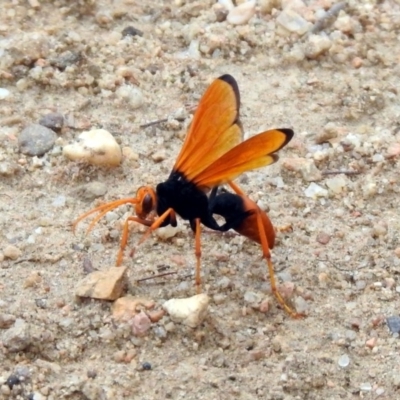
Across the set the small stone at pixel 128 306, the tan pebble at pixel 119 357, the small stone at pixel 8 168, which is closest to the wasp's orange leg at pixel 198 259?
the small stone at pixel 128 306

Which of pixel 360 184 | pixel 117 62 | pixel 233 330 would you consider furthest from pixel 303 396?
pixel 117 62

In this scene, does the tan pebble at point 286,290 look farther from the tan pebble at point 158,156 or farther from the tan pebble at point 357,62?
the tan pebble at point 357,62

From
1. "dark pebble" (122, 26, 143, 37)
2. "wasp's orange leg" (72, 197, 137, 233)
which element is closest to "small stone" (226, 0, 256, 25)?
"dark pebble" (122, 26, 143, 37)

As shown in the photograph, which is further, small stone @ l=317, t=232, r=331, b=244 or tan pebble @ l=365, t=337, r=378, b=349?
small stone @ l=317, t=232, r=331, b=244

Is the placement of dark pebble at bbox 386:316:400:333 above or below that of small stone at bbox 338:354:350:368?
above

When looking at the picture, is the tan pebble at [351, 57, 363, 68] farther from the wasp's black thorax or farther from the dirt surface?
the wasp's black thorax

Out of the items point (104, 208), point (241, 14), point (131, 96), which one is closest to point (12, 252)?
point (104, 208)
